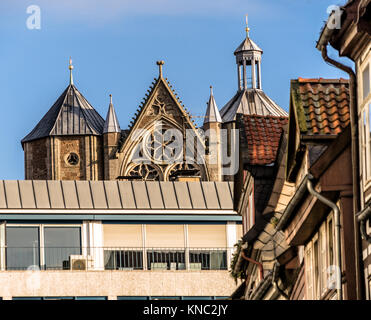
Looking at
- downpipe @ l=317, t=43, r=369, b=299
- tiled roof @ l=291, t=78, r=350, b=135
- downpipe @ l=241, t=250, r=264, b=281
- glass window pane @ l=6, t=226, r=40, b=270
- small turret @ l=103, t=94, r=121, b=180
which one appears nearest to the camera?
downpipe @ l=317, t=43, r=369, b=299

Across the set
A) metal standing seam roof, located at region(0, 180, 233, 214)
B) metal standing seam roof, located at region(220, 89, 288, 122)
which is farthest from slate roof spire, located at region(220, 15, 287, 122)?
metal standing seam roof, located at region(0, 180, 233, 214)

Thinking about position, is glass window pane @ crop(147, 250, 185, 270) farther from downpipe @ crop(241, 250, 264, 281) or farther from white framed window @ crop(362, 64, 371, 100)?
white framed window @ crop(362, 64, 371, 100)

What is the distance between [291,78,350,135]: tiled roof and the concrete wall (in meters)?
21.7

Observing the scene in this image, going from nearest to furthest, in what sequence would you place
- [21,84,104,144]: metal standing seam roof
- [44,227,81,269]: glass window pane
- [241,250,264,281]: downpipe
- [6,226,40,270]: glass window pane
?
1. [241,250,264,281]: downpipe
2. [6,226,40,270]: glass window pane
3. [44,227,81,269]: glass window pane
4. [21,84,104,144]: metal standing seam roof

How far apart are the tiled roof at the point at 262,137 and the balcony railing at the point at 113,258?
14.5 metres

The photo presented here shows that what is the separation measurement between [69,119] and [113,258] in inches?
2636

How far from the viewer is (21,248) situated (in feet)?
136

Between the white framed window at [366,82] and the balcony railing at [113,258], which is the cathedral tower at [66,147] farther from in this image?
the white framed window at [366,82]

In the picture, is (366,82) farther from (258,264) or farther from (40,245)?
(40,245)

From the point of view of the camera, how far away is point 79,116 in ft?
359

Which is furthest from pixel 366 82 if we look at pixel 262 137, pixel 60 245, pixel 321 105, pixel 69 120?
pixel 69 120

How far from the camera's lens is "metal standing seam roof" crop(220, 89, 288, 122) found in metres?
111
